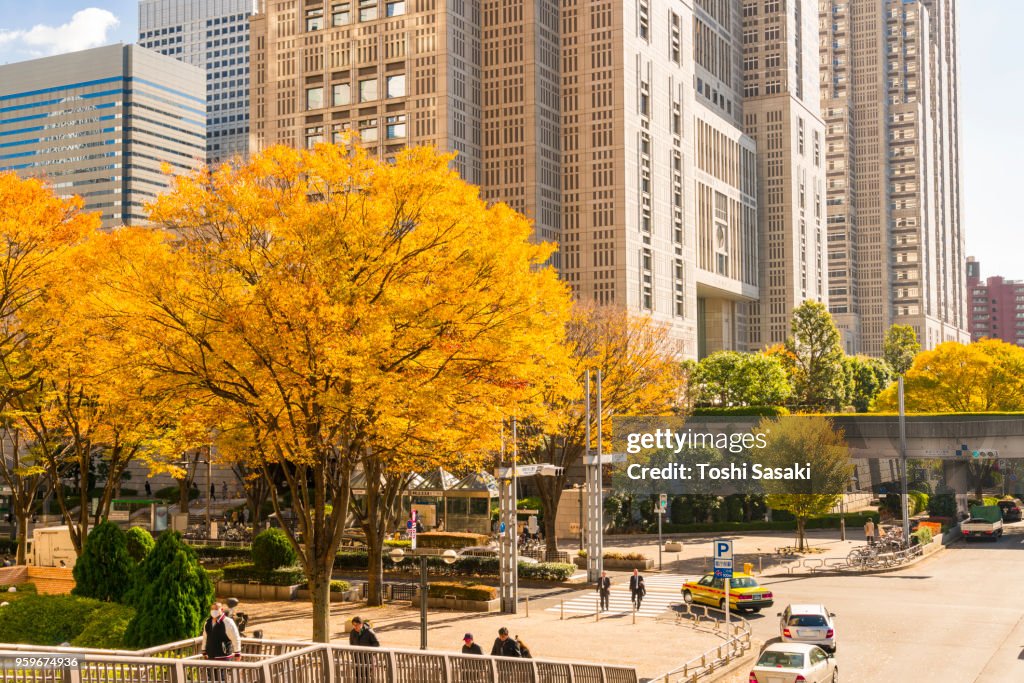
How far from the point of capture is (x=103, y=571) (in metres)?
31.6

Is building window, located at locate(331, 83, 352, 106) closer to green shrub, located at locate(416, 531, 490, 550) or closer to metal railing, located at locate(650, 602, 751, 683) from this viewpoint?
green shrub, located at locate(416, 531, 490, 550)

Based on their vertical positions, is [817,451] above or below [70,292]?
below

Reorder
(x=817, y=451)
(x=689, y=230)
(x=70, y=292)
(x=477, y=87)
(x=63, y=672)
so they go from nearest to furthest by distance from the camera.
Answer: (x=63, y=672), (x=70, y=292), (x=817, y=451), (x=477, y=87), (x=689, y=230)

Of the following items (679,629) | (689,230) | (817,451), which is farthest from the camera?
(689,230)

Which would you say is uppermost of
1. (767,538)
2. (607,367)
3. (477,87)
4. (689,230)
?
(477,87)

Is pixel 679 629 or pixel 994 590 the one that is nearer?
pixel 679 629

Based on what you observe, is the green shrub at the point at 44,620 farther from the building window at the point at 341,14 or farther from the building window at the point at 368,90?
the building window at the point at 341,14

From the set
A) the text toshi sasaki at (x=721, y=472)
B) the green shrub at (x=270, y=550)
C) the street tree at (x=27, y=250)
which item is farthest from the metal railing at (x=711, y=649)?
the street tree at (x=27, y=250)

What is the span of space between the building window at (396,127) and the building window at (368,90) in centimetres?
358

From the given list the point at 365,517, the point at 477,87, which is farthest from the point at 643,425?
the point at 477,87

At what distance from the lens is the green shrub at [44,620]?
28.5m

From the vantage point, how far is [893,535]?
192ft

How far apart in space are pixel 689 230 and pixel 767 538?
69.7m

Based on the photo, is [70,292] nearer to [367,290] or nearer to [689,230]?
[367,290]
